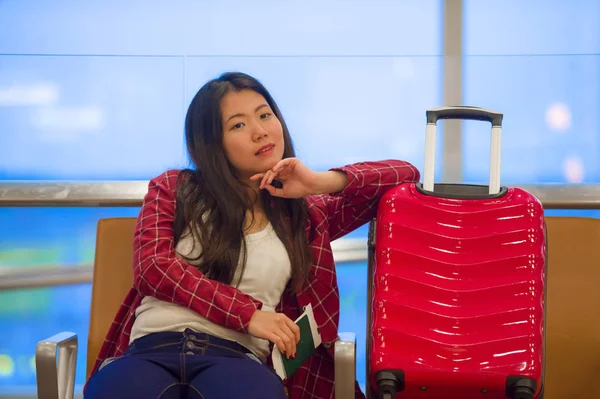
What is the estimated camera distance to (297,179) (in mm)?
1822

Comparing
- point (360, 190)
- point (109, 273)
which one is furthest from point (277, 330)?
point (109, 273)

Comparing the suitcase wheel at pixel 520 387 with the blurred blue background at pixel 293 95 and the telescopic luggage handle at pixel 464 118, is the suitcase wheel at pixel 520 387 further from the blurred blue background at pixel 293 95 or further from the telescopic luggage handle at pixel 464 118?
the blurred blue background at pixel 293 95

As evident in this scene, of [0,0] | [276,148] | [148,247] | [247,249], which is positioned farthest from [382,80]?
[0,0]

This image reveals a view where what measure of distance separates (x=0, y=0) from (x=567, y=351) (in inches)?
89.5

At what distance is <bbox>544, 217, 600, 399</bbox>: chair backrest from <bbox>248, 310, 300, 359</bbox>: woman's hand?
0.83m

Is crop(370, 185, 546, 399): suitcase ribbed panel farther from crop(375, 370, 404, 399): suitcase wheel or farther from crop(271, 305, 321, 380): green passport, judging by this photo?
crop(271, 305, 321, 380): green passport

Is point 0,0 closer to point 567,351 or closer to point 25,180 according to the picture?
point 25,180

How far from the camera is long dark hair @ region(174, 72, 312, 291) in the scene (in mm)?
1765

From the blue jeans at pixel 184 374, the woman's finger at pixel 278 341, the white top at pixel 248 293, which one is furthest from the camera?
the white top at pixel 248 293

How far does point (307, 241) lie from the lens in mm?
1896

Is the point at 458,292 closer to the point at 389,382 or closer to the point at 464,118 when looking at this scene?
the point at 389,382

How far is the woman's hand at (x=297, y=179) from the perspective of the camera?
1777 mm

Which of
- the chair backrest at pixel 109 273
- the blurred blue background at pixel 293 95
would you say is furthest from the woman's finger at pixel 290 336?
the blurred blue background at pixel 293 95

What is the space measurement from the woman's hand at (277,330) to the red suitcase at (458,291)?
6.7 inches
